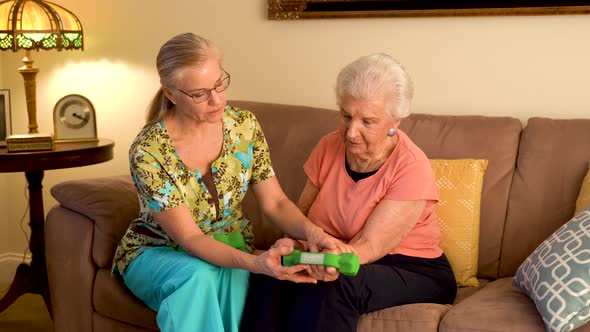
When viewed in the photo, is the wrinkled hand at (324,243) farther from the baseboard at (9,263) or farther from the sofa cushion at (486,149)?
the baseboard at (9,263)

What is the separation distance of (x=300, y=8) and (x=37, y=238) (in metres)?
1.39

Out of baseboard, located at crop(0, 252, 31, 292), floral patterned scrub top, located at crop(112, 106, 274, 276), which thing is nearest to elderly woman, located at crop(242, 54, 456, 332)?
floral patterned scrub top, located at crop(112, 106, 274, 276)

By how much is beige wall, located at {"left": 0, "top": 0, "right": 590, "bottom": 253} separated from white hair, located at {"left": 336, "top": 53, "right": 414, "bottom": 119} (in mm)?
812

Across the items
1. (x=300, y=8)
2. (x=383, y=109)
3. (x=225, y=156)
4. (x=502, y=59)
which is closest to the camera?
(x=383, y=109)

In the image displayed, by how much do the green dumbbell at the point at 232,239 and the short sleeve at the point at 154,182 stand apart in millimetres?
163

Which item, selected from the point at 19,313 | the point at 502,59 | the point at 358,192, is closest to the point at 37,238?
the point at 19,313

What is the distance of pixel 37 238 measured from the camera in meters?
3.21

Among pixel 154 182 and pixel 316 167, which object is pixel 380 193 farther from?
pixel 154 182

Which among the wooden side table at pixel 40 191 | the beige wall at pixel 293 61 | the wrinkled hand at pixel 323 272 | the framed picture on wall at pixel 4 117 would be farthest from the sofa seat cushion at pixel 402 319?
the framed picture on wall at pixel 4 117

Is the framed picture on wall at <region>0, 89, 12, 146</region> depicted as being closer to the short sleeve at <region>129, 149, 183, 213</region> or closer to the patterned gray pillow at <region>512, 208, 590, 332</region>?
the short sleeve at <region>129, 149, 183, 213</region>

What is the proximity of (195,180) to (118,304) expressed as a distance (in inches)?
18.5

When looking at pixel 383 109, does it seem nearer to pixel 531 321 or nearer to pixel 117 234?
pixel 531 321

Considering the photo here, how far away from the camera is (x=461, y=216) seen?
8.01ft

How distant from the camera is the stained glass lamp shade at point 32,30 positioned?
10.2ft
